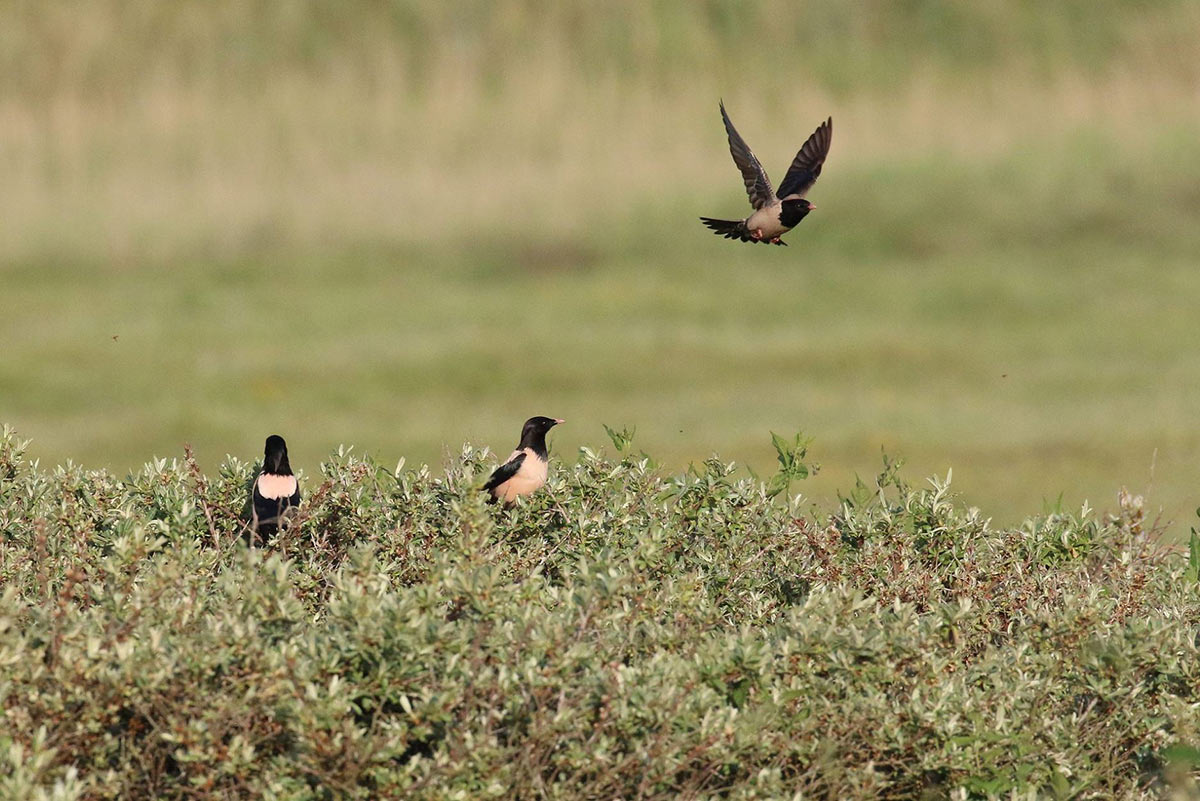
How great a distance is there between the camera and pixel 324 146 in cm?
2830

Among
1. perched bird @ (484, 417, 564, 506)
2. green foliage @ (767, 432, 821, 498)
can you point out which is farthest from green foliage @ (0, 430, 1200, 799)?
green foliage @ (767, 432, 821, 498)

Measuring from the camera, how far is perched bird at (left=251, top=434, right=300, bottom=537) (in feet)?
25.0

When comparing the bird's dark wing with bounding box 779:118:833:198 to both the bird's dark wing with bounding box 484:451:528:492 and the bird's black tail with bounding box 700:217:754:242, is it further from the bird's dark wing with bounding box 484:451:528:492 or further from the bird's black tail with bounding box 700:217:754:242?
the bird's dark wing with bounding box 484:451:528:492

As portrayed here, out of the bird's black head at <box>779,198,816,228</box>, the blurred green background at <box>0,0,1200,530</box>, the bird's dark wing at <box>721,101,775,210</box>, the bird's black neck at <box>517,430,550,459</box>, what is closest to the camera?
the bird's black head at <box>779,198,816,228</box>

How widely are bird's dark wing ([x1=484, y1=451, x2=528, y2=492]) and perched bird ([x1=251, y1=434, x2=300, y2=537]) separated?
3.11ft

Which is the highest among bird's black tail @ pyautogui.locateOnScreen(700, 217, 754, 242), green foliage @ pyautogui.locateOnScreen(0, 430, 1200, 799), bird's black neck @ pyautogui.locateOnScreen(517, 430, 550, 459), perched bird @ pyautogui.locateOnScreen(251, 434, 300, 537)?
bird's black tail @ pyautogui.locateOnScreen(700, 217, 754, 242)

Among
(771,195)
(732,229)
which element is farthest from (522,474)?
(771,195)

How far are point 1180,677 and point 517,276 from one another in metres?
20.6

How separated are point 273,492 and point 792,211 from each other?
2.74 meters

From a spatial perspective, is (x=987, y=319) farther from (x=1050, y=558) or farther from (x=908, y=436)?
(x=1050, y=558)

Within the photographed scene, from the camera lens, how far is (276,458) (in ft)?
25.5

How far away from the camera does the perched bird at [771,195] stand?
722cm

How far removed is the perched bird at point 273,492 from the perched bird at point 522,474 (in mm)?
973

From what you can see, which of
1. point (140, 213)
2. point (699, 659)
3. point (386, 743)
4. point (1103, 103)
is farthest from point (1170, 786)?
point (1103, 103)
